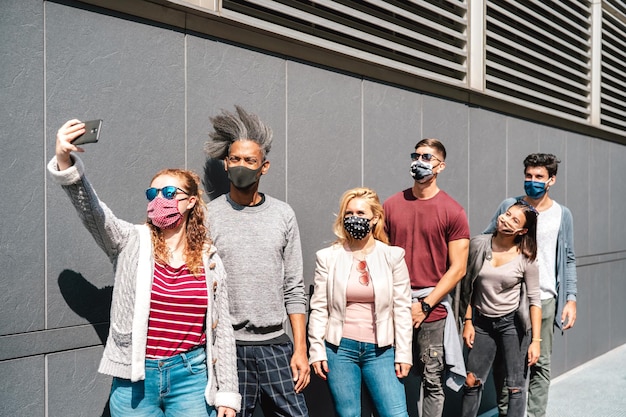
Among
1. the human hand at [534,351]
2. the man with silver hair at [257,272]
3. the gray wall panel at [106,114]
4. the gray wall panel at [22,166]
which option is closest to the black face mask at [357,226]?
the man with silver hair at [257,272]

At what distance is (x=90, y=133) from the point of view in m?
2.61

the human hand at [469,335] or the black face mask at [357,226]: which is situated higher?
the black face mask at [357,226]

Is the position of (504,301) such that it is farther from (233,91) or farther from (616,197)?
(616,197)

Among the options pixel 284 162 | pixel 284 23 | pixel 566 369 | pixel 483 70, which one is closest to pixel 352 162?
pixel 284 162

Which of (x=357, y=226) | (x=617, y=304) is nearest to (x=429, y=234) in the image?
(x=357, y=226)

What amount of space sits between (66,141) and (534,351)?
355 centimetres

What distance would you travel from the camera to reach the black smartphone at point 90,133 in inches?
102

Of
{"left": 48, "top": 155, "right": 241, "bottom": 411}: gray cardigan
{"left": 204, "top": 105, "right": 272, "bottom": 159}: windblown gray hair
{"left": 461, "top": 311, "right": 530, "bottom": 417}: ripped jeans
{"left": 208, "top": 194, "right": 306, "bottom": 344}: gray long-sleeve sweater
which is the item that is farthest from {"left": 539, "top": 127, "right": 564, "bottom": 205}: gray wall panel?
{"left": 48, "top": 155, "right": 241, "bottom": 411}: gray cardigan

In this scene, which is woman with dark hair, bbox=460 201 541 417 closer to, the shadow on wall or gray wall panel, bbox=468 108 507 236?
gray wall panel, bbox=468 108 507 236

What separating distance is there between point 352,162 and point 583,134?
4.59m

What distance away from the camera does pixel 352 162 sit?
491 cm

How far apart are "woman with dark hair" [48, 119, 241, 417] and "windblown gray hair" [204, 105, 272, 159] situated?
59cm

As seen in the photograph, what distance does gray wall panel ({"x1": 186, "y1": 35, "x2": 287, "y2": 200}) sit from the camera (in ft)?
12.5

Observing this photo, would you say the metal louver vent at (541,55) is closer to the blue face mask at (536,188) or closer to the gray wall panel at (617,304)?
the blue face mask at (536,188)
